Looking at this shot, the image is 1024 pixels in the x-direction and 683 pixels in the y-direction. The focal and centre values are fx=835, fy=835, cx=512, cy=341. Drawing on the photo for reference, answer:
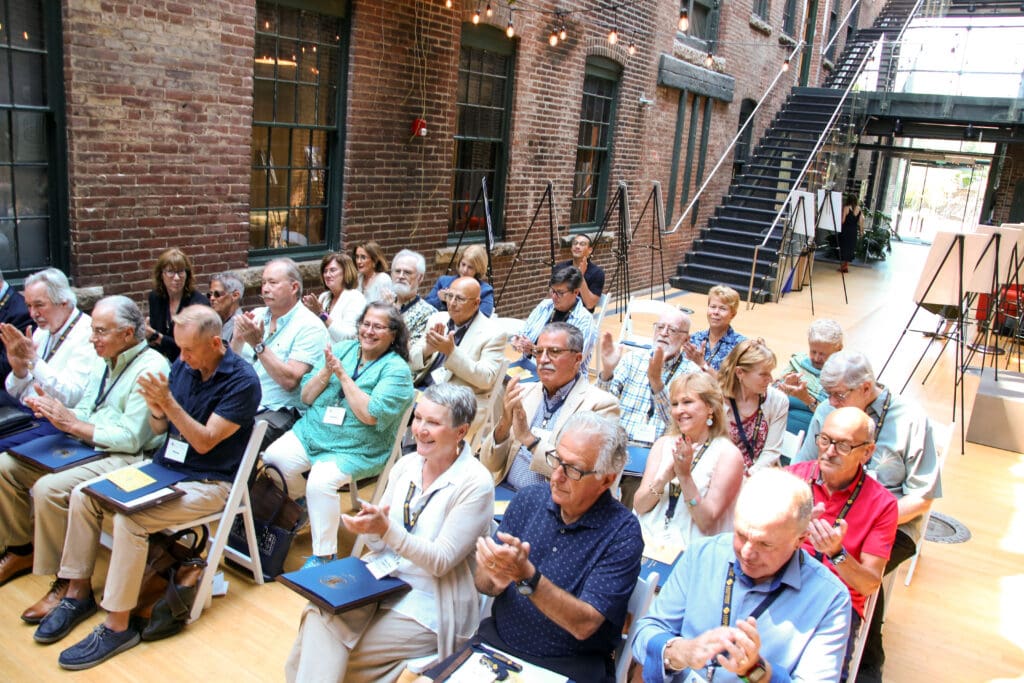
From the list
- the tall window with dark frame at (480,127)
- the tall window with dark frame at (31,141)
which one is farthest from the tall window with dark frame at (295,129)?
the tall window with dark frame at (480,127)

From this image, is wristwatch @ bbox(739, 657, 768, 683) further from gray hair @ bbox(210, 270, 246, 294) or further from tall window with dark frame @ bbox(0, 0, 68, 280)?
tall window with dark frame @ bbox(0, 0, 68, 280)

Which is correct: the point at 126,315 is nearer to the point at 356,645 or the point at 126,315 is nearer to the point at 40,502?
the point at 40,502

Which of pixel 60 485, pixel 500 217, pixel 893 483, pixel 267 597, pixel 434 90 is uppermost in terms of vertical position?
pixel 434 90

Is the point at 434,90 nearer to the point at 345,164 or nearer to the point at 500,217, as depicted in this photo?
the point at 345,164

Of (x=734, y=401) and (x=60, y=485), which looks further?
(x=734, y=401)

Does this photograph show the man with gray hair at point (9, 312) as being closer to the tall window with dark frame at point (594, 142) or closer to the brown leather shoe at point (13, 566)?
the brown leather shoe at point (13, 566)

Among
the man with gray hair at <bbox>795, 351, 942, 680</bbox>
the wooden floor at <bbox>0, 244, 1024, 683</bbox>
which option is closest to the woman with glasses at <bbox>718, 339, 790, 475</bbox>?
the man with gray hair at <bbox>795, 351, 942, 680</bbox>

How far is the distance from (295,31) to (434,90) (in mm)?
1688

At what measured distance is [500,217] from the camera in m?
10.2

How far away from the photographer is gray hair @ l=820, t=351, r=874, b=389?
3889 millimetres

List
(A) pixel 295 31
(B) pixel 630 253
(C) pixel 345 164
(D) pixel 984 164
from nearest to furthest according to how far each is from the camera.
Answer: (A) pixel 295 31
(C) pixel 345 164
(B) pixel 630 253
(D) pixel 984 164

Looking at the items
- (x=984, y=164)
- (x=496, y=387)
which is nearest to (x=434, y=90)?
(x=496, y=387)

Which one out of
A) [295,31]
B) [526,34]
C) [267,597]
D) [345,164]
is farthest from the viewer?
[526,34]

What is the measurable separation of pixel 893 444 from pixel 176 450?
11.2 ft
